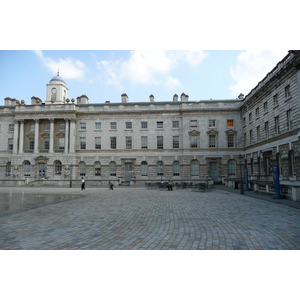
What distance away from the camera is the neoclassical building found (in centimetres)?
3509

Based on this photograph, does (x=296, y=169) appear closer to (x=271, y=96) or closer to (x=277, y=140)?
(x=277, y=140)

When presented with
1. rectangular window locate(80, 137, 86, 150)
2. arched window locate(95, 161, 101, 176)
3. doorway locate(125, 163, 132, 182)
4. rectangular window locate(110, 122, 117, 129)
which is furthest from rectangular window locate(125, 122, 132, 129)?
arched window locate(95, 161, 101, 176)

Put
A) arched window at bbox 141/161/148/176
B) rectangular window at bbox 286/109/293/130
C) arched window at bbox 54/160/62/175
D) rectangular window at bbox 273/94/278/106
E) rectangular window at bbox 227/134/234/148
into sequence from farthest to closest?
arched window at bbox 54/160/62/175 → arched window at bbox 141/161/148/176 → rectangular window at bbox 227/134/234/148 → rectangular window at bbox 273/94/278/106 → rectangular window at bbox 286/109/293/130

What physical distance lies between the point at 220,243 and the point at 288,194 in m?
11.6

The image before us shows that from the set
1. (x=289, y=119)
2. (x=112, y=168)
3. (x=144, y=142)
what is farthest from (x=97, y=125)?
(x=289, y=119)

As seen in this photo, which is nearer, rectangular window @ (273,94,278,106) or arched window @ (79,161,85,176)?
rectangular window @ (273,94,278,106)

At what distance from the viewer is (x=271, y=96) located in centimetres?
2533

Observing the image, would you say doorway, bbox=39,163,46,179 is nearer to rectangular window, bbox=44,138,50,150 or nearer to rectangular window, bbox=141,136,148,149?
rectangular window, bbox=44,138,50,150

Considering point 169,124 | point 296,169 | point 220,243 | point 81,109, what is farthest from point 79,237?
point 81,109

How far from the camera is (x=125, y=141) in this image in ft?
122

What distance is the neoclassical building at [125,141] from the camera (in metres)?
35.1

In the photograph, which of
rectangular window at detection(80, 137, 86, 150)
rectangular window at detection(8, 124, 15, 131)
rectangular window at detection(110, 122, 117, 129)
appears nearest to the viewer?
rectangular window at detection(110, 122, 117, 129)

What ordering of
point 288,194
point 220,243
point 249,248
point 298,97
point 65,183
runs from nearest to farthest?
point 249,248, point 220,243, point 288,194, point 298,97, point 65,183

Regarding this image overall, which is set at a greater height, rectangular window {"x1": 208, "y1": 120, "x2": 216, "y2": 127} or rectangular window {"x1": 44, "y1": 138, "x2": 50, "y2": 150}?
rectangular window {"x1": 208, "y1": 120, "x2": 216, "y2": 127}
